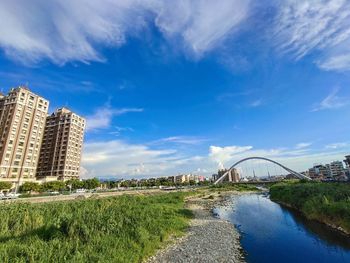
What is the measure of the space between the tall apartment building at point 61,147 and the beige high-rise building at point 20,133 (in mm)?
11436

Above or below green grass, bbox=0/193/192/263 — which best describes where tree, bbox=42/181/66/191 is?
above

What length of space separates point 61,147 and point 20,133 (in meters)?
21.2

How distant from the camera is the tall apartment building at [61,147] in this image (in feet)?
359

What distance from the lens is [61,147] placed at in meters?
112

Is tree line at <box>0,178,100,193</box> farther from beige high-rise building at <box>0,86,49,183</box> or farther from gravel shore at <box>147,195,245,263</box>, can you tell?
gravel shore at <box>147,195,245,263</box>

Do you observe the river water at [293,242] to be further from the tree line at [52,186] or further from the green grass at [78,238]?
the tree line at [52,186]

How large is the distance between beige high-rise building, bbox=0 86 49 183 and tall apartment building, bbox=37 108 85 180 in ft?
37.5

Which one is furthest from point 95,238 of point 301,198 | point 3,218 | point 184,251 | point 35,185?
point 35,185

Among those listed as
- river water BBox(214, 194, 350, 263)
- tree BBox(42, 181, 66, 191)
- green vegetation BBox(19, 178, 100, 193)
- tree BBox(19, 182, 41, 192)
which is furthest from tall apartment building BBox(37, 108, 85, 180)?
river water BBox(214, 194, 350, 263)

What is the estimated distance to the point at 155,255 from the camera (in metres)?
18.0

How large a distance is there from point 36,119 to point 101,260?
352 ft

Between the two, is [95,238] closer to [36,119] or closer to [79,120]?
[36,119]

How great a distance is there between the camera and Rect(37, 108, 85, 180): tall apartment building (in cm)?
10938

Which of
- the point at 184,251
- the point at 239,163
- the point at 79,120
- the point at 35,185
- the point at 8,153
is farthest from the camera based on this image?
the point at 239,163
